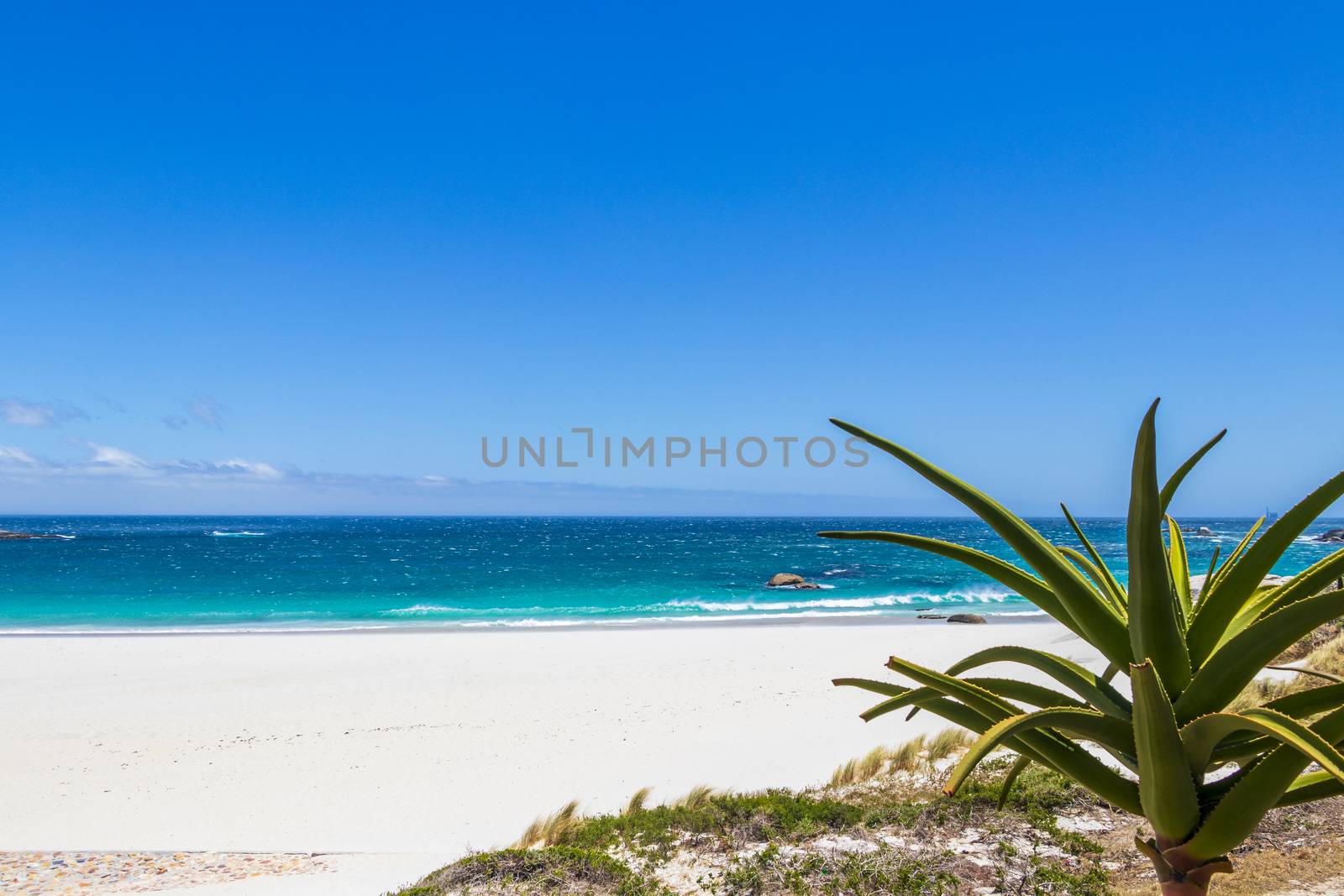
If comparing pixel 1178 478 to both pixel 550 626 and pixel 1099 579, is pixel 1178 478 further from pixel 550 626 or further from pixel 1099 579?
pixel 550 626

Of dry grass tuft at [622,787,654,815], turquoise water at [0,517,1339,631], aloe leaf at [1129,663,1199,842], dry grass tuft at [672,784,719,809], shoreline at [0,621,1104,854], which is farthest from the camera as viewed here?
turquoise water at [0,517,1339,631]

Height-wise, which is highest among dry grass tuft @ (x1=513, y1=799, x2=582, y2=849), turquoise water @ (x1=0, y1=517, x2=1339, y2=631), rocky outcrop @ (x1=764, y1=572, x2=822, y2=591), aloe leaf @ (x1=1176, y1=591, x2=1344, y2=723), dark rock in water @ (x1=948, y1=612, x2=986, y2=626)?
aloe leaf @ (x1=1176, y1=591, x2=1344, y2=723)

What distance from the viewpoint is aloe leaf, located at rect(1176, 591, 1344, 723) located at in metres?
1.03

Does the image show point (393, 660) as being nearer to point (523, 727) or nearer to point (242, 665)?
point (242, 665)

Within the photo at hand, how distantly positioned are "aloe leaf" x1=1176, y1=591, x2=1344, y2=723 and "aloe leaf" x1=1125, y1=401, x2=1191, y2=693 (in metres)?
0.04

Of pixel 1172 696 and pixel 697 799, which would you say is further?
pixel 697 799

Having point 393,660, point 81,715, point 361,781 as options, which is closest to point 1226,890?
point 361,781

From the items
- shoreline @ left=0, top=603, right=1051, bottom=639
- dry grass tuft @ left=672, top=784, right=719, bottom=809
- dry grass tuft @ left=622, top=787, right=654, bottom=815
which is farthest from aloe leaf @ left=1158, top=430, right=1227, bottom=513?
shoreline @ left=0, top=603, right=1051, bottom=639

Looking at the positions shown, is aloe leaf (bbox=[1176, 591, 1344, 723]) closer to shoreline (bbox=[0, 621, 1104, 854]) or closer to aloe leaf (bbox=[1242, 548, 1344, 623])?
aloe leaf (bbox=[1242, 548, 1344, 623])

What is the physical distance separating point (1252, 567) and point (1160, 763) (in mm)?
420

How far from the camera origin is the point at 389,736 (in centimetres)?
1009

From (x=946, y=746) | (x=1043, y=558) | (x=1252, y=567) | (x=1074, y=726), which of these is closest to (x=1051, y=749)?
(x=1074, y=726)

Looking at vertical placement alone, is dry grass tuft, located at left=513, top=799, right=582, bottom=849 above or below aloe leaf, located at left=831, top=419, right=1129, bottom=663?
below

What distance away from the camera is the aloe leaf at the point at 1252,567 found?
122 cm
